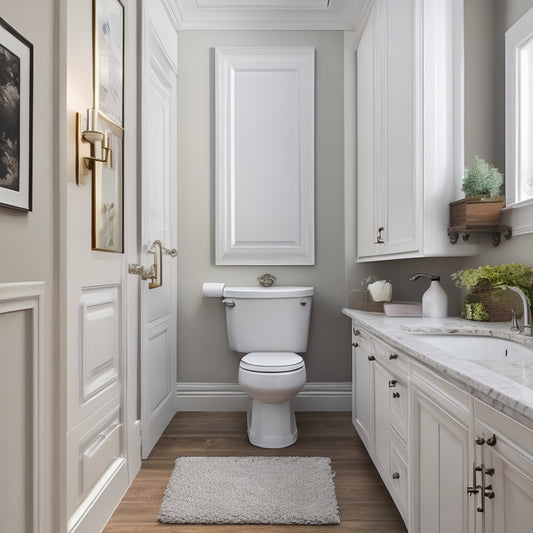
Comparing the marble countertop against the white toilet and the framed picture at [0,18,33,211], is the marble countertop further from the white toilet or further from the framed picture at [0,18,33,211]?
the framed picture at [0,18,33,211]

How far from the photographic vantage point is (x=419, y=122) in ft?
6.30

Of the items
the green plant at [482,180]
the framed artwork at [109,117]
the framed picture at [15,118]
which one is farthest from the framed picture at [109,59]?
the green plant at [482,180]

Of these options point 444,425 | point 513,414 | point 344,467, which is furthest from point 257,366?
point 513,414

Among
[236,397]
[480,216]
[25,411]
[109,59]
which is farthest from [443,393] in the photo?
[236,397]

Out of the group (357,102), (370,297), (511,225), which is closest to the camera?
(511,225)

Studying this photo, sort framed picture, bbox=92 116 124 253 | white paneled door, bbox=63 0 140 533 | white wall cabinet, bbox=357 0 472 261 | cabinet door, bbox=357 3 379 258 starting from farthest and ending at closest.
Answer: cabinet door, bbox=357 3 379 258, white wall cabinet, bbox=357 0 472 261, framed picture, bbox=92 116 124 253, white paneled door, bbox=63 0 140 533

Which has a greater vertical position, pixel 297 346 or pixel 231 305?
pixel 231 305

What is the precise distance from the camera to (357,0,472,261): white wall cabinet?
6.23 ft

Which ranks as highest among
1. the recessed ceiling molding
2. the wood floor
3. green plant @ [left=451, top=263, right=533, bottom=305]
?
the recessed ceiling molding

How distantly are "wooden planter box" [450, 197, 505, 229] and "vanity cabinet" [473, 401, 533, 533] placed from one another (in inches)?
38.8

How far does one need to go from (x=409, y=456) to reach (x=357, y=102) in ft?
7.29

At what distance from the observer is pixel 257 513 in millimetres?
1786

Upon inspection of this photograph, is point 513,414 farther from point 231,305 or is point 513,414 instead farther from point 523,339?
point 231,305

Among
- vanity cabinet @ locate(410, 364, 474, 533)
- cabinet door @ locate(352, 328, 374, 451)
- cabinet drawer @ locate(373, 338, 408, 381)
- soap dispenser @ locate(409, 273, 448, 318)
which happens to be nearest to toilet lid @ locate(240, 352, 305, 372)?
cabinet door @ locate(352, 328, 374, 451)
